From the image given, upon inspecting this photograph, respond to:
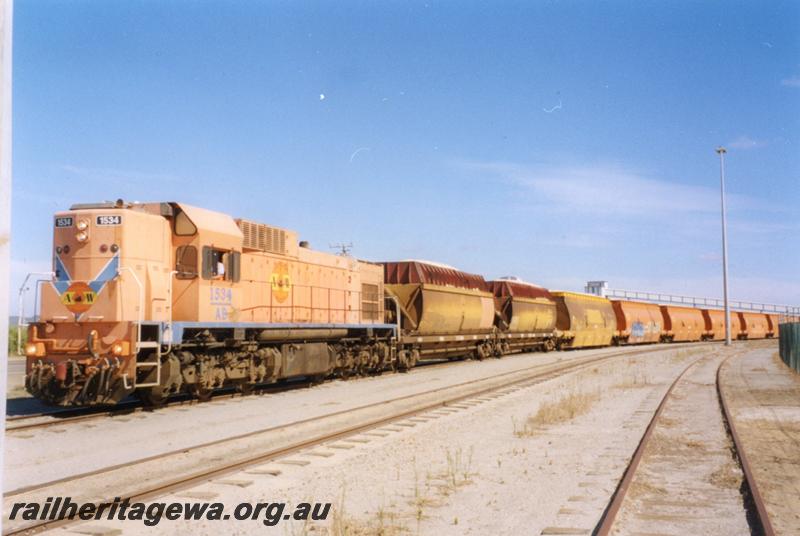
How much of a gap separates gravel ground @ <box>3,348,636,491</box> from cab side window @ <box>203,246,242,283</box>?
276 cm

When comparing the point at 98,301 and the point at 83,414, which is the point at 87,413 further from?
the point at 98,301

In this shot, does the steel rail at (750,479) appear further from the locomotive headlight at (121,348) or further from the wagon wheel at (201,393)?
the wagon wheel at (201,393)

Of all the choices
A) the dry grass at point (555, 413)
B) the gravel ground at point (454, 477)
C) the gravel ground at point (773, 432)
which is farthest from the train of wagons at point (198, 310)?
the gravel ground at point (773, 432)

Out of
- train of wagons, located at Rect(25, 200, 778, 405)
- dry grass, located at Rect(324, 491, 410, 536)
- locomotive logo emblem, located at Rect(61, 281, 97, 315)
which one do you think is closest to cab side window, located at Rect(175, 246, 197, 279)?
train of wagons, located at Rect(25, 200, 778, 405)

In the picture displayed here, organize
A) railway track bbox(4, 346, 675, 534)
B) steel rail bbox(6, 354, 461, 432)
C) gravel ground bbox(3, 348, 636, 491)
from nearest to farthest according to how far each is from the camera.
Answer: railway track bbox(4, 346, 675, 534), gravel ground bbox(3, 348, 636, 491), steel rail bbox(6, 354, 461, 432)

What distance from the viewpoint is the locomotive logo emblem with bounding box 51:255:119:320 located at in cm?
1280

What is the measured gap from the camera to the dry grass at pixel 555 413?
11938mm

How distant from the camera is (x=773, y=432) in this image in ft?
38.8

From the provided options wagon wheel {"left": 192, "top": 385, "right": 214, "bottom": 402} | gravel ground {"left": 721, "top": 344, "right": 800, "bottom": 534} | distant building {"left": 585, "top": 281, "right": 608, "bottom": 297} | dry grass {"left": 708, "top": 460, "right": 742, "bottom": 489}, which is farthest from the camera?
distant building {"left": 585, "top": 281, "right": 608, "bottom": 297}

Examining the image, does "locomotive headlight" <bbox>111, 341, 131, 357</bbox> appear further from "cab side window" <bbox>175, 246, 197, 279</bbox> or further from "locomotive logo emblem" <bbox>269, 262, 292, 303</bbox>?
"locomotive logo emblem" <bbox>269, 262, 292, 303</bbox>

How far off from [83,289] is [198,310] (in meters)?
2.26

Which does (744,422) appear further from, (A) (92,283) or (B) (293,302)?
(A) (92,283)

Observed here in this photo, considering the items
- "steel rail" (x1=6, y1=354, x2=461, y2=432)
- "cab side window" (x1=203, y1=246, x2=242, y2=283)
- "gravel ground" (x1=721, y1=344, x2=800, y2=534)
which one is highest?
"cab side window" (x1=203, y1=246, x2=242, y2=283)

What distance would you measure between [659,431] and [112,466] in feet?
28.6
